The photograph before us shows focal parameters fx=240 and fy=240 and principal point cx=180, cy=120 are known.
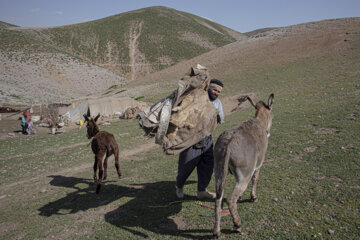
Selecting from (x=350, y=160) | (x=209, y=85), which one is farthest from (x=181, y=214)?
(x=350, y=160)

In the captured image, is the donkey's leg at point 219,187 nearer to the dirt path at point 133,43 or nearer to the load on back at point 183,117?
the load on back at point 183,117

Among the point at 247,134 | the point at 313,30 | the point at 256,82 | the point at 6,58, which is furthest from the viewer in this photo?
the point at 6,58

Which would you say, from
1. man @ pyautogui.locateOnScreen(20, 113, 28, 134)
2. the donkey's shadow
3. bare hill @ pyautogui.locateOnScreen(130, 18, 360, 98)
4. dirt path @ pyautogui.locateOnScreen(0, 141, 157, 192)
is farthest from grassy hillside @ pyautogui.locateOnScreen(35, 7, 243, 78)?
the donkey's shadow

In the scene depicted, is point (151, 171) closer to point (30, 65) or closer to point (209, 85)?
point (209, 85)

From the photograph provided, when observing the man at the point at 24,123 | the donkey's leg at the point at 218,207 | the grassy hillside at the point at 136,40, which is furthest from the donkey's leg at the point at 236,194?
the grassy hillside at the point at 136,40

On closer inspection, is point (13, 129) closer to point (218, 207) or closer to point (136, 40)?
point (218, 207)

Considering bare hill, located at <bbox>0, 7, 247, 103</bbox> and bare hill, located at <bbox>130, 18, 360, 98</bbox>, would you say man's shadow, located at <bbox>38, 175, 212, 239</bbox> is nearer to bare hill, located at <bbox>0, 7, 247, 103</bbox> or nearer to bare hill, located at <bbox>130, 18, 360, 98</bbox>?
bare hill, located at <bbox>130, 18, 360, 98</bbox>

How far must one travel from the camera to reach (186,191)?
5.89m

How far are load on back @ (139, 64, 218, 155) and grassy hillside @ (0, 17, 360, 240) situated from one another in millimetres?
1580

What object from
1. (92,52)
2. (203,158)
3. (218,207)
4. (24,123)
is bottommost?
(218,207)

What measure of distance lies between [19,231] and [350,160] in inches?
310

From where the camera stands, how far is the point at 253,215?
446cm

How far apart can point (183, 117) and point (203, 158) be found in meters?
1.17

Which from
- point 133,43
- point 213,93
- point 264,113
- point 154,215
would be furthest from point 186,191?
point 133,43
